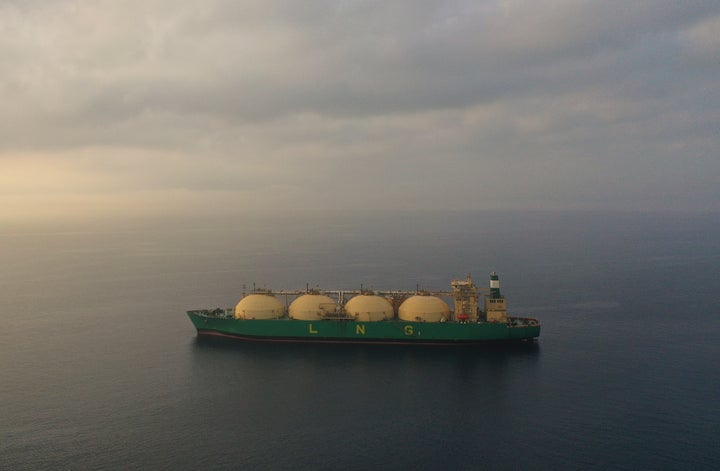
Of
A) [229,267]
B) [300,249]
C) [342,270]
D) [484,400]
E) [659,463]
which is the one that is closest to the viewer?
[659,463]

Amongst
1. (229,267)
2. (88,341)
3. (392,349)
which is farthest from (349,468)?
(229,267)

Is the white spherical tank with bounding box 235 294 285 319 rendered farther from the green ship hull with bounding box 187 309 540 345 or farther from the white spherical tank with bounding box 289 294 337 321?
the white spherical tank with bounding box 289 294 337 321

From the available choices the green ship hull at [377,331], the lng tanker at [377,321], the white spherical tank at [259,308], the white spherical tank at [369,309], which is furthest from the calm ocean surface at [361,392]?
the white spherical tank at [369,309]

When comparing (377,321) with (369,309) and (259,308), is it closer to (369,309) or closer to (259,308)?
(369,309)

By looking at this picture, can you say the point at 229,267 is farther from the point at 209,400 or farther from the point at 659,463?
the point at 659,463

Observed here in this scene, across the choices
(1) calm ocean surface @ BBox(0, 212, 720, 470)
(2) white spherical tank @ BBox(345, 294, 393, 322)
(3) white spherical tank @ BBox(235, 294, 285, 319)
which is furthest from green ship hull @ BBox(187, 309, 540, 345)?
(1) calm ocean surface @ BBox(0, 212, 720, 470)

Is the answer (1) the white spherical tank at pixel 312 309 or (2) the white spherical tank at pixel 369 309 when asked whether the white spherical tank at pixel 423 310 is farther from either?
(1) the white spherical tank at pixel 312 309
